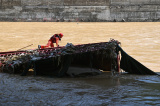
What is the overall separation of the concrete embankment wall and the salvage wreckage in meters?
17.0

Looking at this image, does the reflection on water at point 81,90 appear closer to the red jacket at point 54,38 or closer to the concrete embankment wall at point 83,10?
the red jacket at point 54,38

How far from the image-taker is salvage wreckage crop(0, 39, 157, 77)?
7.45 metres

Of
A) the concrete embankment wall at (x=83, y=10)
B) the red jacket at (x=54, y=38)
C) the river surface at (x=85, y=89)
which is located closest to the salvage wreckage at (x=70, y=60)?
the river surface at (x=85, y=89)

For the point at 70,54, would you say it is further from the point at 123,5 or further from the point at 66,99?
the point at 123,5

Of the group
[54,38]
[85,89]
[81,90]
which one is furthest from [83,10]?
[81,90]

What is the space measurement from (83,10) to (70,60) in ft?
58.8

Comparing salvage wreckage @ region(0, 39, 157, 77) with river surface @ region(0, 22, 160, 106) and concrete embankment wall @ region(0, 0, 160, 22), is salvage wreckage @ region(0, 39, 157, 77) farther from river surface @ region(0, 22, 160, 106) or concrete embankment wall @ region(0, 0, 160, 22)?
concrete embankment wall @ region(0, 0, 160, 22)

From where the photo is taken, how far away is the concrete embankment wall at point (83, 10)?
24859 millimetres

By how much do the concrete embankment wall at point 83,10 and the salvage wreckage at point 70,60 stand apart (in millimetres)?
16986

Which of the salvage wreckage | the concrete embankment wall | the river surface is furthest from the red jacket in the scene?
the concrete embankment wall

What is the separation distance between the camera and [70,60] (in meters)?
7.45

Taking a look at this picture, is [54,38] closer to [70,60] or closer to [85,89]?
[70,60]

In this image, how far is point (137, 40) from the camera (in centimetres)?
1491

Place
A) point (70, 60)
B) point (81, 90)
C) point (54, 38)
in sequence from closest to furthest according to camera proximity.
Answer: point (81, 90)
point (70, 60)
point (54, 38)
